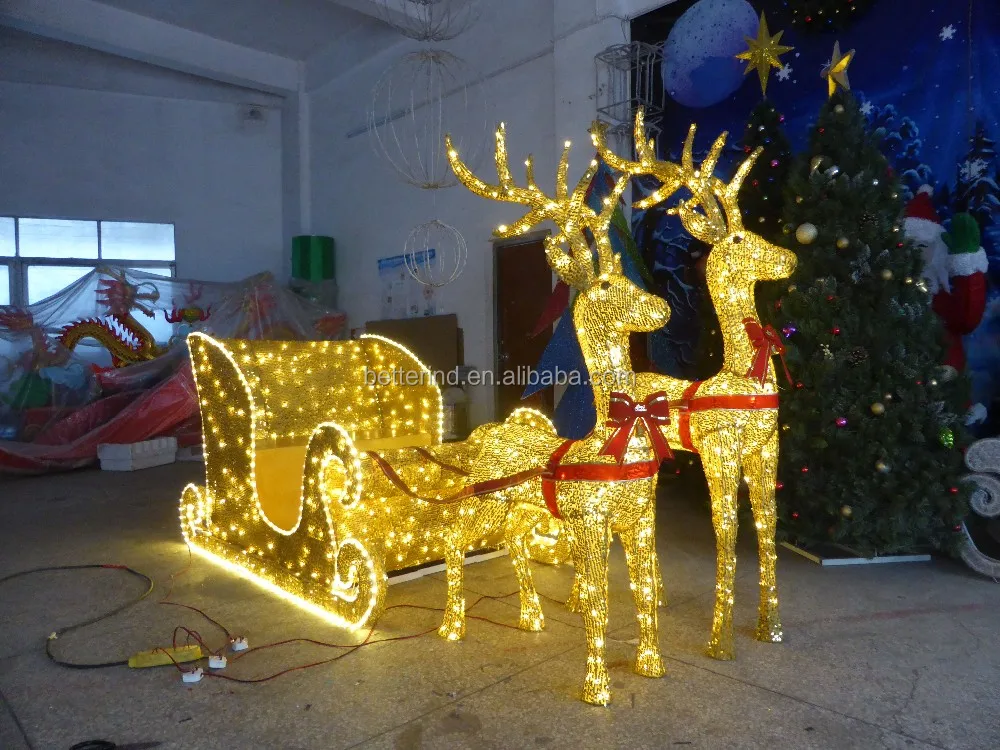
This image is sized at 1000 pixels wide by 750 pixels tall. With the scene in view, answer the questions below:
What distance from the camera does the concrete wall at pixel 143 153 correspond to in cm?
942

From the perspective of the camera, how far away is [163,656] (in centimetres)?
258

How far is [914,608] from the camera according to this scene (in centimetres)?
312

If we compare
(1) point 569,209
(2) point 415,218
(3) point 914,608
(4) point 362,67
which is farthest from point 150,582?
(4) point 362,67

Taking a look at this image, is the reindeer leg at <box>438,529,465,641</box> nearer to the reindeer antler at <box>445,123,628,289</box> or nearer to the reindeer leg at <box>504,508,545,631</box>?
the reindeer leg at <box>504,508,545,631</box>

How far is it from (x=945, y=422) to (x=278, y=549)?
344cm

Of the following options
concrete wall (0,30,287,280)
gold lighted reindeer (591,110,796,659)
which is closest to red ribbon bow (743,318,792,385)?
gold lighted reindeer (591,110,796,659)

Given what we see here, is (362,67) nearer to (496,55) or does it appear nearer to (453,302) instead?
(496,55)

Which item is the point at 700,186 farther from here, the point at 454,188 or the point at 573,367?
the point at 454,188

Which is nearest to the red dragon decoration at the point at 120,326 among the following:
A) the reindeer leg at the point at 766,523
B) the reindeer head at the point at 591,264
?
the reindeer head at the point at 591,264

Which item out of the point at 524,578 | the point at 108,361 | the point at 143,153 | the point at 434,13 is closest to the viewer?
the point at 524,578

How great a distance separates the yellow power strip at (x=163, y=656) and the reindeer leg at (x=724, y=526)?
1.92 m

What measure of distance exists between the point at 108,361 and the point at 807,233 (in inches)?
279

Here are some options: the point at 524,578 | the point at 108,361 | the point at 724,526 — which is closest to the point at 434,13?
the point at 108,361

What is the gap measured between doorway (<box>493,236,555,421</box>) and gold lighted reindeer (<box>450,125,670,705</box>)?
439 cm
